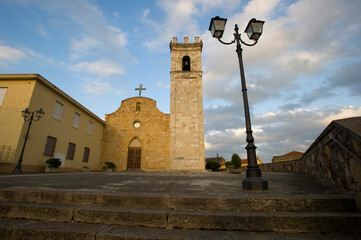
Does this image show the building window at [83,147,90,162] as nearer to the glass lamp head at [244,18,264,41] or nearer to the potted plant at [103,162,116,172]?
the potted plant at [103,162,116,172]

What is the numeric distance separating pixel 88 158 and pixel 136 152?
14.5 ft

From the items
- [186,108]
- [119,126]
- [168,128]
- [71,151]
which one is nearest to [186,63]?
[186,108]

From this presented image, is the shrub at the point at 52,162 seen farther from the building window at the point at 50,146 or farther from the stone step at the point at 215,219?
the stone step at the point at 215,219

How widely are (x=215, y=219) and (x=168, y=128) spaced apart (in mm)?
16077

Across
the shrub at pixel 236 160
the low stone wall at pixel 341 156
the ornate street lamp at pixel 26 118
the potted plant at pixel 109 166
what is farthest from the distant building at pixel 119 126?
the low stone wall at pixel 341 156

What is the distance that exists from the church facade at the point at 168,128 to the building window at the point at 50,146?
234 inches

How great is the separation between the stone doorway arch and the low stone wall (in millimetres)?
15430

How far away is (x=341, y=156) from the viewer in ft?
9.82

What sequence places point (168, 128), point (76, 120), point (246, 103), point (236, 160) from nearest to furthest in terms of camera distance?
point (246, 103), point (76, 120), point (236, 160), point (168, 128)

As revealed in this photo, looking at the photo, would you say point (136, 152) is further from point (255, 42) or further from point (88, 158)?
point (255, 42)

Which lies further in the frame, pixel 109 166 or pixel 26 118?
pixel 109 166

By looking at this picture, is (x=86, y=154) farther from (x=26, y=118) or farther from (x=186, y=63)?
(x=186, y=63)

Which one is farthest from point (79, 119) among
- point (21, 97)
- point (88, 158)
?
point (21, 97)

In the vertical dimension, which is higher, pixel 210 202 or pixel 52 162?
pixel 52 162
